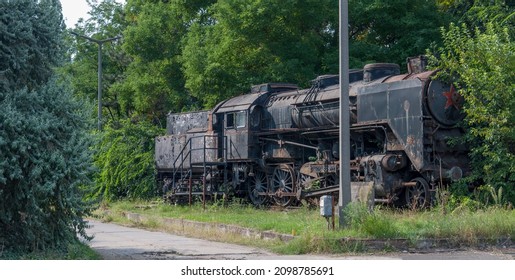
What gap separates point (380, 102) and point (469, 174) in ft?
9.92

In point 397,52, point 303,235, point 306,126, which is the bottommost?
point 303,235

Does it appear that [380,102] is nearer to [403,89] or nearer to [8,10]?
[403,89]

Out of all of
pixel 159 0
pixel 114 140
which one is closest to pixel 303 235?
pixel 114 140

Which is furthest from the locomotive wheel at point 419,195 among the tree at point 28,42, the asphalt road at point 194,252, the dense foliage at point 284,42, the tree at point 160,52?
the tree at point 160,52

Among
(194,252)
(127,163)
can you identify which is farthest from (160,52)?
(194,252)

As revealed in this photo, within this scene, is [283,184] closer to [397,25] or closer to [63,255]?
[397,25]

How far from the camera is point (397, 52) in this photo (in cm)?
3102

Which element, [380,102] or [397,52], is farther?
[397,52]

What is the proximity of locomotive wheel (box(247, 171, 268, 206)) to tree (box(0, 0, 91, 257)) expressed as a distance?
12983 mm

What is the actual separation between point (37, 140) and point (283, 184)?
43.8 ft

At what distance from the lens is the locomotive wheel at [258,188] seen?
25439mm

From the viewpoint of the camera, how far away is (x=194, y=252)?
14.5 meters

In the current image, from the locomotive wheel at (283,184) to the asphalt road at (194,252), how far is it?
20.6ft

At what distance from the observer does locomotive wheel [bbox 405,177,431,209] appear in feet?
62.6
